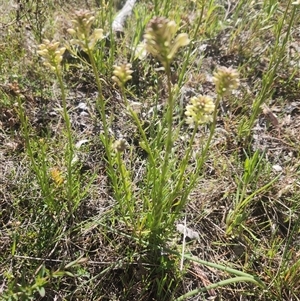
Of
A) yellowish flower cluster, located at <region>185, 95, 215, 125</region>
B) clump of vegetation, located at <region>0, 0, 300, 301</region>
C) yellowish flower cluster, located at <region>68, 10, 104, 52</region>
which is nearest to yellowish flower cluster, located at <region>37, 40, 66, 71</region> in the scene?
clump of vegetation, located at <region>0, 0, 300, 301</region>

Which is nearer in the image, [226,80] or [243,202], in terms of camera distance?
[226,80]

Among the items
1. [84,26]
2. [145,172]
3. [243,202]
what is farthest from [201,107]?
[145,172]

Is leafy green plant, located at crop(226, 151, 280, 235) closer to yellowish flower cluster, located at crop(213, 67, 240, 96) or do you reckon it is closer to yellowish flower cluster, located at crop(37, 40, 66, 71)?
yellowish flower cluster, located at crop(213, 67, 240, 96)

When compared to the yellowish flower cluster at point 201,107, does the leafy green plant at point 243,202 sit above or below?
below

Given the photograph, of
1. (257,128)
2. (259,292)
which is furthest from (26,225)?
(257,128)

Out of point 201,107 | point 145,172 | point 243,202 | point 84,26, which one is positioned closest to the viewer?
point 84,26

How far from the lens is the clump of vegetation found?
1.53m

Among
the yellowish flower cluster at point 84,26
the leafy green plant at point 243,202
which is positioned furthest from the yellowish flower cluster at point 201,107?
the leafy green plant at point 243,202

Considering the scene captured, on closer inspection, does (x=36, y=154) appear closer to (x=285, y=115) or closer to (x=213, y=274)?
(x=213, y=274)

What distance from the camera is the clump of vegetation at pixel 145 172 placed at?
60.2 inches

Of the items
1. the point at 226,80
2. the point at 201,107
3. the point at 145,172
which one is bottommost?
the point at 145,172

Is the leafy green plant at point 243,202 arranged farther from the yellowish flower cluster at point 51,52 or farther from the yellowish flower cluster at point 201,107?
the yellowish flower cluster at point 51,52

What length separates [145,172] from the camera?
210 cm

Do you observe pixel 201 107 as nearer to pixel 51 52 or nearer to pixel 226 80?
pixel 226 80
